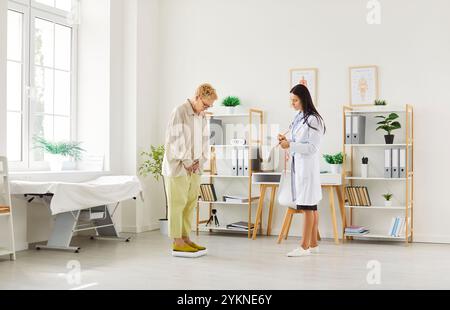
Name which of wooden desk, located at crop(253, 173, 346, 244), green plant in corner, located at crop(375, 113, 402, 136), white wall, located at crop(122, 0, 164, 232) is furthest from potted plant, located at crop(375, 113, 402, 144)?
white wall, located at crop(122, 0, 164, 232)

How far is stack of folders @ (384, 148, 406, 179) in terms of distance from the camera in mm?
5715

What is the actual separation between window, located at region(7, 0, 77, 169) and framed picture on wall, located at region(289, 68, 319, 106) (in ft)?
7.96

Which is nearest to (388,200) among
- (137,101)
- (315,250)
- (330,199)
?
(330,199)

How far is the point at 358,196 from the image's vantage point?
5.90 metres

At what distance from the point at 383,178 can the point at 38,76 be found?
11.8 feet

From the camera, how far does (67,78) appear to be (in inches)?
258

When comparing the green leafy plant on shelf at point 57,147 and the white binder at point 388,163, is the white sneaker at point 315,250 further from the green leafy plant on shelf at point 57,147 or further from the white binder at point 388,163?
the green leafy plant on shelf at point 57,147

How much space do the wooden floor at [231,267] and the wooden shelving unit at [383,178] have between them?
0.81 feet

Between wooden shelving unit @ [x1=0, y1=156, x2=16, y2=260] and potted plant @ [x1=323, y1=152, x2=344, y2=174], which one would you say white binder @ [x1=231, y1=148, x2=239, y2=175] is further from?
wooden shelving unit @ [x1=0, y1=156, x2=16, y2=260]

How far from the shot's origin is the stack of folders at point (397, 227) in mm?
5754

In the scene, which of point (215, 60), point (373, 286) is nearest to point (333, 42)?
point (215, 60)

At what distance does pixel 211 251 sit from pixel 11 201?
1.83m

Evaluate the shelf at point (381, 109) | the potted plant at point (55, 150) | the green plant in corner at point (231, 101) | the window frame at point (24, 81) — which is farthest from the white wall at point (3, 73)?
the shelf at point (381, 109)
